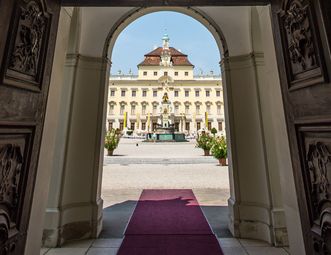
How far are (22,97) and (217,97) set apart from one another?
185ft

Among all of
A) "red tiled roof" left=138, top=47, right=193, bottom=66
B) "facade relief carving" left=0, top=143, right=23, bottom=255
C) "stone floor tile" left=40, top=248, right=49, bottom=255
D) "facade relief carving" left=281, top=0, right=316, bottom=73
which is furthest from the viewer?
"red tiled roof" left=138, top=47, right=193, bottom=66

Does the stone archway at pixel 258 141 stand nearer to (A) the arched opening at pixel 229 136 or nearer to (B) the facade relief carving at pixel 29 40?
(A) the arched opening at pixel 229 136

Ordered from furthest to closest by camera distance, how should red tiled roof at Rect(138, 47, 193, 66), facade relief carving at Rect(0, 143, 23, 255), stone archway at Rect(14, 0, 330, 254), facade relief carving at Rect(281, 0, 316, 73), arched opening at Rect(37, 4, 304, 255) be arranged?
1. red tiled roof at Rect(138, 47, 193, 66)
2. arched opening at Rect(37, 4, 304, 255)
3. stone archway at Rect(14, 0, 330, 254)
4. facade relief carving at Rect(281, 0, 316, 73)
5. facade relief carving at Rect(0, 143, 23, 255)

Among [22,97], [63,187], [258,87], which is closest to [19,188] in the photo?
[22,97]

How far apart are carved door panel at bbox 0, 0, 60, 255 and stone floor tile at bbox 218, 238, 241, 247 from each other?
2.46m

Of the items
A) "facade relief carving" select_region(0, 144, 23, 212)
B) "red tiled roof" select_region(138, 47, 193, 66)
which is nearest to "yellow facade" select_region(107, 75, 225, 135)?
"red tiled roof" select_region(138, 47, 193, 66)

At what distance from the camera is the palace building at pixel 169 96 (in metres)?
54.6

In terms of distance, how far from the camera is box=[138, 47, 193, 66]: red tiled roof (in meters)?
55.5

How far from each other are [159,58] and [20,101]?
5859cm

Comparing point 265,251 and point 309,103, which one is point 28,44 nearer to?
point 309,103

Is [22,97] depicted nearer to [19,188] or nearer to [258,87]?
[19,188]

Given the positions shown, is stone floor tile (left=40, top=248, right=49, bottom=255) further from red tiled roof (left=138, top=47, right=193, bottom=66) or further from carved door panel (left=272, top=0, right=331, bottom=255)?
red tiled roof (left=138, top=47, right=193, bottom=66)

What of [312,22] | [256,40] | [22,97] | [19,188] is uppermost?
[256,40]

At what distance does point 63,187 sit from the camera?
2.98 m
